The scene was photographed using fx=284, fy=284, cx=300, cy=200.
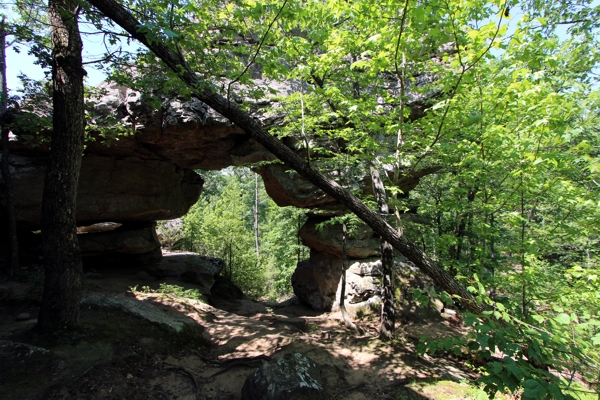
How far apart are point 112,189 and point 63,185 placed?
7331mm

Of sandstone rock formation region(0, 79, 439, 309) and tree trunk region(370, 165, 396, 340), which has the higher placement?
sandstone rock formation region(0, 79, 439, 309)

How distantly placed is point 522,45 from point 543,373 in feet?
9.88

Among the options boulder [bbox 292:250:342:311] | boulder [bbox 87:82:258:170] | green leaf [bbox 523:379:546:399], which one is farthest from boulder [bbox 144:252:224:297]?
green leaf [bbox 523:379:546:399]

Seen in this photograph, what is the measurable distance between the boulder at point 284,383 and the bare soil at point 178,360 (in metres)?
0.40

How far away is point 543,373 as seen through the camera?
1.69 metres

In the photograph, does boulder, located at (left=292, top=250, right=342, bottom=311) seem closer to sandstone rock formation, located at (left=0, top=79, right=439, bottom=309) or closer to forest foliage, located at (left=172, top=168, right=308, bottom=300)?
sandstone rock formation, located at (left=0, top=79, right=439, bottom=309)

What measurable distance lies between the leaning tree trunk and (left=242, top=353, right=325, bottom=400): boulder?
283 cm

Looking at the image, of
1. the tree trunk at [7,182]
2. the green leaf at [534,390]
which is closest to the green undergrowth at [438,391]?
the green leaf at [534,390]

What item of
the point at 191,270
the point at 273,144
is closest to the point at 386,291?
the point at 273,144

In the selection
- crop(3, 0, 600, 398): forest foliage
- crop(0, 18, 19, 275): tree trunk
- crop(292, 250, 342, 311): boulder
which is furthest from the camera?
crop(292, 250, 342, 311): boulder

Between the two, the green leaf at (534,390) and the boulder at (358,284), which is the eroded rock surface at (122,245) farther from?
the green leaf at (534,390)

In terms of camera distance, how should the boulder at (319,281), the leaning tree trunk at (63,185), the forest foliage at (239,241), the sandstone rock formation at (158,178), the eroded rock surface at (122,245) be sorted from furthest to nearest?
the forest foliage at (239,241) < the boulder at (319,281) < the eroded rock surface at (122,245) < the sandstone rock formation at (158,178) < the leaning tree trunk at (63,185)

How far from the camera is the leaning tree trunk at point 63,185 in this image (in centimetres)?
395

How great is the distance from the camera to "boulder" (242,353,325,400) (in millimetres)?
3420
